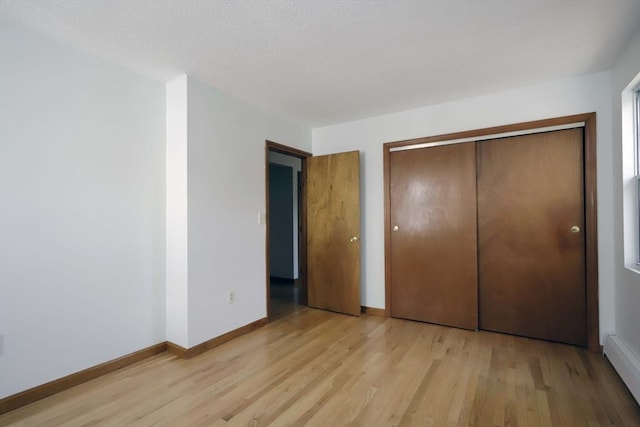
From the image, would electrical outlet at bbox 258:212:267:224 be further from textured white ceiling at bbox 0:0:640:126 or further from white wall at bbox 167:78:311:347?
textured white ceiling at bbox 0:0:640:126

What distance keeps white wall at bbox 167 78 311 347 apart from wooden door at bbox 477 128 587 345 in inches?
87.6

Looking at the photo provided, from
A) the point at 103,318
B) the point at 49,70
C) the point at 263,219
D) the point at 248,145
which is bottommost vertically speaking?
the point at 103,318

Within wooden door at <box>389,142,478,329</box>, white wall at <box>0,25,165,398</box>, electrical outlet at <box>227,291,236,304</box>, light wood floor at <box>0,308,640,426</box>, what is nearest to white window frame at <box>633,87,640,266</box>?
light wood floor at <box>0,308,640,426</box>

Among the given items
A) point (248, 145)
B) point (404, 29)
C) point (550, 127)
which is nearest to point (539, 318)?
point (550, 127)

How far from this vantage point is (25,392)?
1859 mm

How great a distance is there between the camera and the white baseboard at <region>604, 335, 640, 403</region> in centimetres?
184

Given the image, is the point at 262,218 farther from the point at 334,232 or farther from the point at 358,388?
the point at 358,388

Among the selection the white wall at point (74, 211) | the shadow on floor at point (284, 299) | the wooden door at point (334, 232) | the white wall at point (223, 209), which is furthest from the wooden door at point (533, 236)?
the white wall at point (74, 211)

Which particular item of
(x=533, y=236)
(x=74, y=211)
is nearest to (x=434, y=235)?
(x=533, y=236)

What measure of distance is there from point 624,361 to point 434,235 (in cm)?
161

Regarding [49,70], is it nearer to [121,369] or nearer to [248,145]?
[248,145]

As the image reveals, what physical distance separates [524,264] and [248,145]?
9.31 feet

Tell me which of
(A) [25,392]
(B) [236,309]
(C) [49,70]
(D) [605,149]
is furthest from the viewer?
(B) [236,309]

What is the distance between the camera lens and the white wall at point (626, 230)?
199 centimetres
